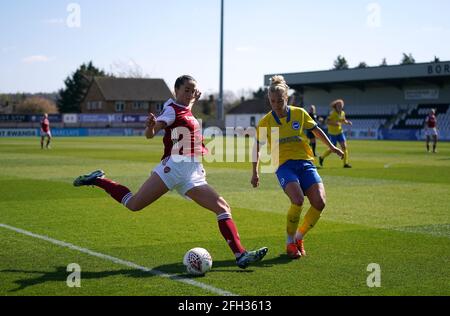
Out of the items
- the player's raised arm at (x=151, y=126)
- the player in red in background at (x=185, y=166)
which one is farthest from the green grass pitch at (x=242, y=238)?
the player's raised arm at (x=151, y=126)

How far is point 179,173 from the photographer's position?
7.75 m

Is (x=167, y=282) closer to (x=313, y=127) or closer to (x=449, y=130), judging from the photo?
(x=313, y=127)

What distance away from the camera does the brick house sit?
113 m

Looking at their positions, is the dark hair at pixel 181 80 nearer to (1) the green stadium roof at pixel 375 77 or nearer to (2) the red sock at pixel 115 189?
(2) the red sock at pixel 115 189

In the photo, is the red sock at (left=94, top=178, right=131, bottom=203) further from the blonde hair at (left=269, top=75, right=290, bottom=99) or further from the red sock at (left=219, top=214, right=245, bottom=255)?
the blonde hair at (left=269, top=75, right=290, bottom=99)

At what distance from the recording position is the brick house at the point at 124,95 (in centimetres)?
11338

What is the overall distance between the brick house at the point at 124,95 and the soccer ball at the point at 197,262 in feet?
348

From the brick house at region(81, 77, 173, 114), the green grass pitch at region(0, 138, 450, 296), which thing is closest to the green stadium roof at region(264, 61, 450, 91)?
the brick house at region(81, 77, 173, 114)

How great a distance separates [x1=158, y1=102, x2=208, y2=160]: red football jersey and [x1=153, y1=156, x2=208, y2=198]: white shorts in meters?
0.09

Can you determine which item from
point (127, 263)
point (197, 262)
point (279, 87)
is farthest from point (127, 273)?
point (279, 87)
